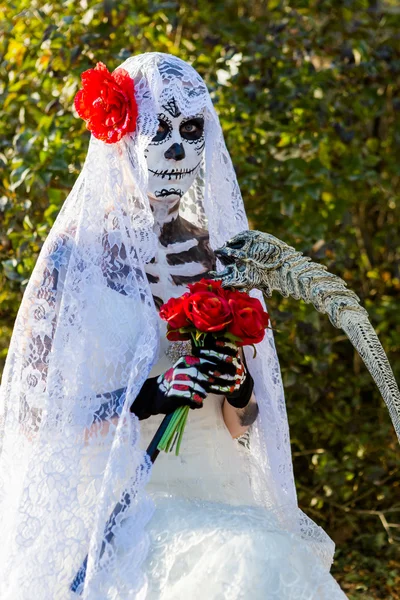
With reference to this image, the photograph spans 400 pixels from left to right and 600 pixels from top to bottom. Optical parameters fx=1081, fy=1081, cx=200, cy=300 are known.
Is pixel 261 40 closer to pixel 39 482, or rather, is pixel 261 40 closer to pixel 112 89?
pixel 112 89

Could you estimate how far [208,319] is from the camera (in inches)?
103

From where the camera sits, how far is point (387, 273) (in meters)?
5.82


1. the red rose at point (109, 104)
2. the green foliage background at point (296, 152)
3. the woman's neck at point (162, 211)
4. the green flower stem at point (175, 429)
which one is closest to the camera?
the green flower stem at point (175, 429)

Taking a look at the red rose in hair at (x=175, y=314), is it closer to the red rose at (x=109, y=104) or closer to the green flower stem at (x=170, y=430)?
the green flower stem at (x=170, y=430)

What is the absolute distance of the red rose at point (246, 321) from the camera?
2654mm

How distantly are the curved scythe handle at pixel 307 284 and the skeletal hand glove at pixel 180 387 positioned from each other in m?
0.27

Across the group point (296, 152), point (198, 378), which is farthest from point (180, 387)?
point (296, 152)

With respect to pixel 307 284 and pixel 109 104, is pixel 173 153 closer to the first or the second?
pixel 109 104

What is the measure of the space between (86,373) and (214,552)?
60cm

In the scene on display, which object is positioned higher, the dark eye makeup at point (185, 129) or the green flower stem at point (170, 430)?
the dark eye makeup at point (185, 129)

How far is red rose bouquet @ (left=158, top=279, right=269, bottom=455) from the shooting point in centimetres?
262

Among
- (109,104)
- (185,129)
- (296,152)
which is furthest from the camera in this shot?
(296,152)

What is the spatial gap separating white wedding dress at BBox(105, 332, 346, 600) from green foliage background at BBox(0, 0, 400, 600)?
5.82ft

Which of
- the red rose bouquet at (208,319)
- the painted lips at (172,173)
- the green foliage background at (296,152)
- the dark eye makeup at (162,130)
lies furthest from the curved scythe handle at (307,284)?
the green foliage background at (296,152)
